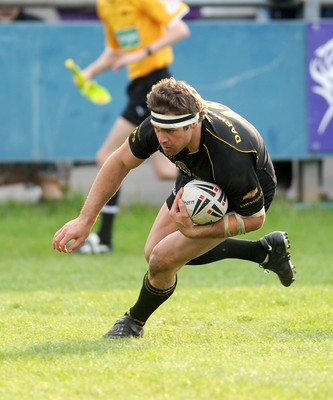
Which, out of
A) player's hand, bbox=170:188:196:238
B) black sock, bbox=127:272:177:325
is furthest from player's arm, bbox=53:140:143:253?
black sock, bbox=127:272:177:325

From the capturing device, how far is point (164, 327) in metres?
6.61

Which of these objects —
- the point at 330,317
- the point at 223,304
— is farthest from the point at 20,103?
the point at 330,317

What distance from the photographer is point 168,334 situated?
632 cm

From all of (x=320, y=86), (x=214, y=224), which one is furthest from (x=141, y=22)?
(x=214, y=224)

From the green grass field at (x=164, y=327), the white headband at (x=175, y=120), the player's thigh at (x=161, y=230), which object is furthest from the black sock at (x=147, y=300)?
the white headband at (x=175, y=120)

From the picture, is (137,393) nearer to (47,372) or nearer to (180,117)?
(47,372)

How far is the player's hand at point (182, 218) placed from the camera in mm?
5812

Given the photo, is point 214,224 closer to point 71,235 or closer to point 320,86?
point 71,235

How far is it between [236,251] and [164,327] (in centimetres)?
68

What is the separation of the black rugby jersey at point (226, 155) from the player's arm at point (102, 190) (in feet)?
0.28

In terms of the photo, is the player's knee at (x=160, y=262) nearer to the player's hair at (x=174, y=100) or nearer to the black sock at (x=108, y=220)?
the player's hair at (x=174, y=100)

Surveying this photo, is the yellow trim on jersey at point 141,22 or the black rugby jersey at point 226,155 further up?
the black rugby jersey at point 226,155

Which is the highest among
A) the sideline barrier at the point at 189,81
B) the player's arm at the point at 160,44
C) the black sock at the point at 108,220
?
the player's arm at the point at 160,44

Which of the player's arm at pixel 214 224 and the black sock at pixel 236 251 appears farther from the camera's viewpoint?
the black sock at pixel 236 251
